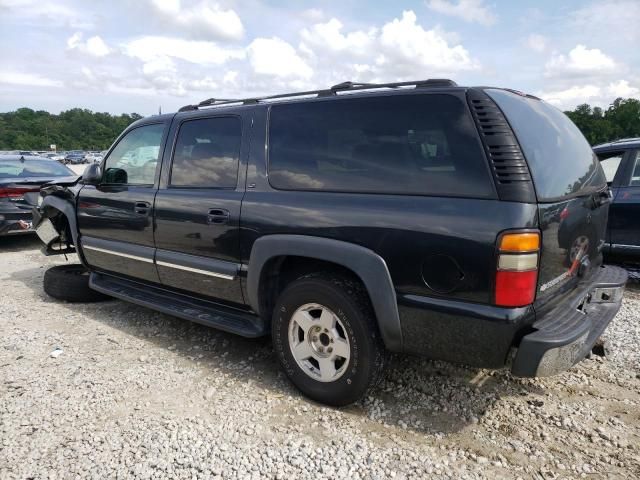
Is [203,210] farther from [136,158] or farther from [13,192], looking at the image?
[13,192]

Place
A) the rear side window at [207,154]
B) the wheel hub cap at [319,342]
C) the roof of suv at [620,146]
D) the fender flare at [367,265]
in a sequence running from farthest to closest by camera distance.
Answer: the roof of suv at [620,146] < the rear side window at [207,154] < the wheel hub cap at [319,342] < the fender flare at [367,265]

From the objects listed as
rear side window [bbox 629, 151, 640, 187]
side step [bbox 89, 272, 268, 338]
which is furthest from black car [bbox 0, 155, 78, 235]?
rear side window [bbox 629, 151, 640, 187]

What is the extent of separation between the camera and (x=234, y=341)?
3.96 meters

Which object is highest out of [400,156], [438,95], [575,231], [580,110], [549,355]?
[580,110]

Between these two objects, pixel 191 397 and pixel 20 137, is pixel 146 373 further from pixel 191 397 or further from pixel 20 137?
pixel 20 137

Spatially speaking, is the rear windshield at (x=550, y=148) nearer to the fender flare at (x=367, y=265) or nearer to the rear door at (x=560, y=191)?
the rear door at (x=560, y=191)

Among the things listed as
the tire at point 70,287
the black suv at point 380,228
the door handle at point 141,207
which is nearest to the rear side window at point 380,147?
the black suv at point 380,228

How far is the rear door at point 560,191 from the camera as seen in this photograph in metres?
2.36

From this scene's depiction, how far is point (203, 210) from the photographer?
133 inches

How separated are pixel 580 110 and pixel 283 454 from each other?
46.3 metres

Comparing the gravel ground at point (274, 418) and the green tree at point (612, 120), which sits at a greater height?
the green tree at point (612, 120)

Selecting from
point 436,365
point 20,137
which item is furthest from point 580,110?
point 20,137

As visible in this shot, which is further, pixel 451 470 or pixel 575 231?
pixel 575 231

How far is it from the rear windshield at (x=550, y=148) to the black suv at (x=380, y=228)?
1 centimetres
